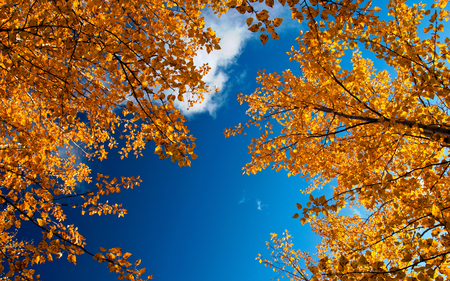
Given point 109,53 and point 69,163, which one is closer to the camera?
point 109,53

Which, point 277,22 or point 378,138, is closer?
point 277,22

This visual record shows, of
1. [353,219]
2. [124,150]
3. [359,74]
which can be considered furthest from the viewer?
[353,219]

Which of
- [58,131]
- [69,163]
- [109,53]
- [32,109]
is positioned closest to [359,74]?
[109,53]

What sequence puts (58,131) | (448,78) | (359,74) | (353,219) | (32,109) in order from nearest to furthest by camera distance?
1. (448,78)
2. (359,74)
3. (58,131)
4. (32,109)
5. (353,219)

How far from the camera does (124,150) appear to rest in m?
4.82

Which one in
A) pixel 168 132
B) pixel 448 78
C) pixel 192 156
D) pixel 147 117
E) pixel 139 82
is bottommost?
pixel 192 156

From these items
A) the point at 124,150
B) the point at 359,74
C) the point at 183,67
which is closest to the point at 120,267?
the point at 183,67

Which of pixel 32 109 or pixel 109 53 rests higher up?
pixel 32 109

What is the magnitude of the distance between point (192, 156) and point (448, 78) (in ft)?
12.1

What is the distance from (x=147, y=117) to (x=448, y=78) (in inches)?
158

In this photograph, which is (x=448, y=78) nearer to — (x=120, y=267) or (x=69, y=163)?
(x=120, y=267)

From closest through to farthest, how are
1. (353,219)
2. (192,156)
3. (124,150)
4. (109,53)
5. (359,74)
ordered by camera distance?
(192,156)
(109,53)
(359,74)
(124,150)
(353,219)

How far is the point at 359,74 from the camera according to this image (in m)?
2.85

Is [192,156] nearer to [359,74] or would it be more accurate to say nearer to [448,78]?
[359,74]
